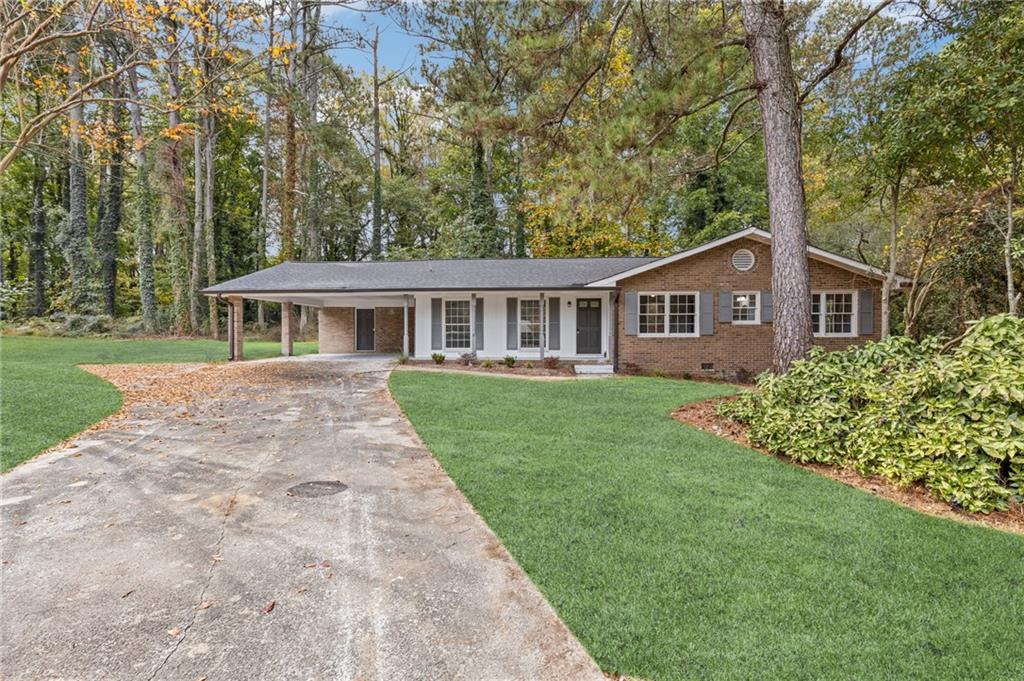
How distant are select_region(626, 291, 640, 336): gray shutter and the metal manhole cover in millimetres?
10049

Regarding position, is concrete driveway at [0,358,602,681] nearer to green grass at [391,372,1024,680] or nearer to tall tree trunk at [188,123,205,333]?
green grass at [391,372,1024,680]

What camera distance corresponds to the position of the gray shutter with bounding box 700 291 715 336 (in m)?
13.1

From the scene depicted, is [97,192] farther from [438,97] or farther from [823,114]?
[823,114]

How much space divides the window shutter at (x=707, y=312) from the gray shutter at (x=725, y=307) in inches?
6.9

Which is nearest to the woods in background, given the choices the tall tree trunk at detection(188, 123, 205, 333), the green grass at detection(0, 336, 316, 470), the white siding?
the tall tree trunk at detection(188, 123, 205, 333)

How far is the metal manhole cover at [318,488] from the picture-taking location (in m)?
4.34

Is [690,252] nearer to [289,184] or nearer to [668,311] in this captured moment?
[668,311]

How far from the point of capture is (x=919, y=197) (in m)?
12.3

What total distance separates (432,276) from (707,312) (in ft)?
27.1

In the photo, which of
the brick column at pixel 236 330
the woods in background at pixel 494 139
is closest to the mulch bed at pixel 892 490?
the woods in background at pixel 494 139

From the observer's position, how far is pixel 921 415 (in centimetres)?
456

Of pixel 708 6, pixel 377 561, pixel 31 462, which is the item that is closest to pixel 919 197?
pixel 708 6

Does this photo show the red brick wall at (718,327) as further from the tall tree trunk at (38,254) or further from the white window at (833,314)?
the tall tree trunk at (38,254)

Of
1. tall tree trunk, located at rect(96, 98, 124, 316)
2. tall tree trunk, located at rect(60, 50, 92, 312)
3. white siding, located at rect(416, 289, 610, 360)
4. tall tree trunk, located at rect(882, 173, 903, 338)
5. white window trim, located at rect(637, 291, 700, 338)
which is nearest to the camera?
tall tree trunk, located at rect(882, 173, 903, 338)
